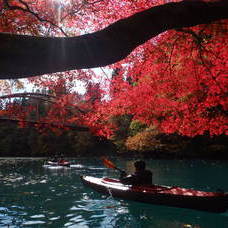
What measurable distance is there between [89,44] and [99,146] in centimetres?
5838

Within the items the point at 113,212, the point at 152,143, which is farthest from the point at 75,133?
the point at 113,212

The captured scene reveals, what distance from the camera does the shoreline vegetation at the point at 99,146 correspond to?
127 feet

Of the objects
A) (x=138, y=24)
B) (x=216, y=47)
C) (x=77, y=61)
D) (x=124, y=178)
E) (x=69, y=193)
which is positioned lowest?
(x=69, y=193)

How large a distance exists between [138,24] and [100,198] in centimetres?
1194

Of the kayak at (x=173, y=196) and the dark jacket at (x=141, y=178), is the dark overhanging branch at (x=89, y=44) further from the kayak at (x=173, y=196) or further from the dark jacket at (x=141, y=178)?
the dark jacket at (x=141, y=178)

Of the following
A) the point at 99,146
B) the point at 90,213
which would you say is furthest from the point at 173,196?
the point at 99,146

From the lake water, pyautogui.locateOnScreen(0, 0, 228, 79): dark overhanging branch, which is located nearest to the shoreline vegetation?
the lake water

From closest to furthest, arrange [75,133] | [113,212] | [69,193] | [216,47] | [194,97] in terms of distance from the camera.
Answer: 1. [216,47]
2. [113,212]
3. [69,193]
4. [194,97]
5. [75,133]

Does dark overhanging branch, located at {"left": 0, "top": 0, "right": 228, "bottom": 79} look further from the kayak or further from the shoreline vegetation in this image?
the shoreline vegetation

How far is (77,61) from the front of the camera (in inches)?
132

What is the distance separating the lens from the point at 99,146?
61062 mm

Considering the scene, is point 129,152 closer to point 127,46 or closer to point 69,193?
point 69,193

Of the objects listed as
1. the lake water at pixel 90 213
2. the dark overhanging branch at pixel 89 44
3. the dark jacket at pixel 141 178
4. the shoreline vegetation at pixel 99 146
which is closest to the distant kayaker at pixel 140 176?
the dark jacket at pixel 141 178

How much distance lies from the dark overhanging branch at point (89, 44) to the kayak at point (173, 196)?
8.00 meters
